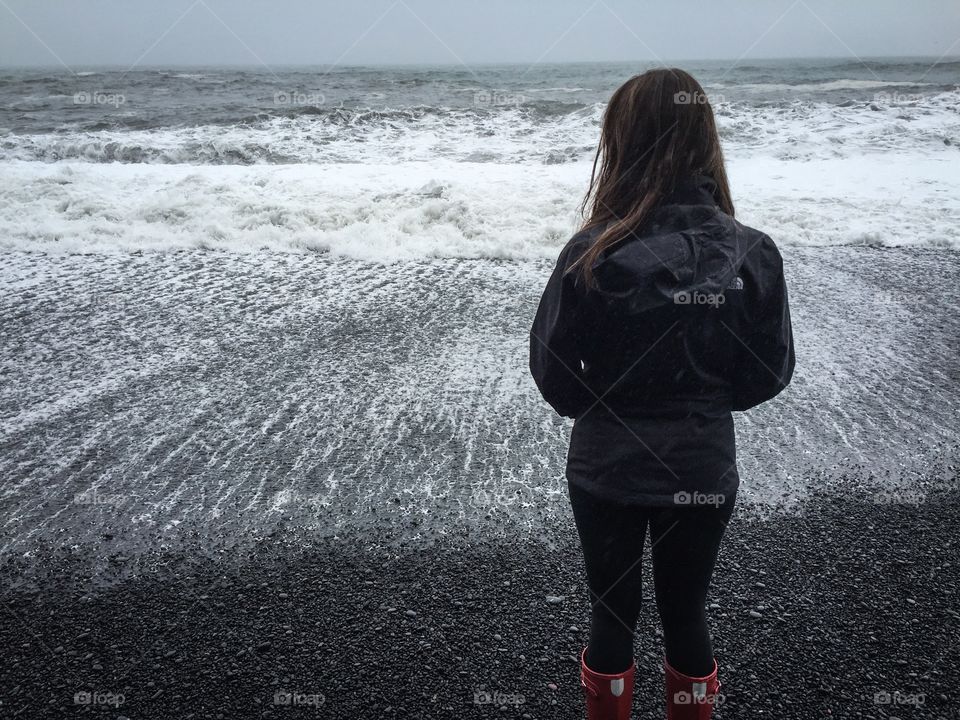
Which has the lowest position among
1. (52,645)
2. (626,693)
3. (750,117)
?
(52,645)

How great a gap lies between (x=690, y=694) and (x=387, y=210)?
6915 mm

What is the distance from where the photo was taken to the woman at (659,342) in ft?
4.71

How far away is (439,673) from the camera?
7.02ft

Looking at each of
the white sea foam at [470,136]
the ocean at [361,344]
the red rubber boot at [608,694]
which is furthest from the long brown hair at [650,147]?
the white sea foam at [470,136]

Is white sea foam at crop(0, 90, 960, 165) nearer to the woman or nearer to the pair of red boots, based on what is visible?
the woman

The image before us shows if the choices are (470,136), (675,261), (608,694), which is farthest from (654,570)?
(470,136)

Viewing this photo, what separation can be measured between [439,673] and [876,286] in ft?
17.4

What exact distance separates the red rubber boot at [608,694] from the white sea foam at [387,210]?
5.35 meters

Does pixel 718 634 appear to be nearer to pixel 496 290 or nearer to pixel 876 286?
pixel 496 290

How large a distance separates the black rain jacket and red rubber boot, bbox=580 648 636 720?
A: 1.58 feet

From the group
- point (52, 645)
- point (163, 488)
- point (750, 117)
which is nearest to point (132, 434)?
point (163, 488)

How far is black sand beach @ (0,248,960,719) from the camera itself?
211cm

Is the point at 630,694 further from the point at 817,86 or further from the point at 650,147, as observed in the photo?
the point at 817,86

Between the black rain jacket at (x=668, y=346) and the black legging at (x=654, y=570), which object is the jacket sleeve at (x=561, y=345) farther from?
the black legging at (x=654, y=570)
